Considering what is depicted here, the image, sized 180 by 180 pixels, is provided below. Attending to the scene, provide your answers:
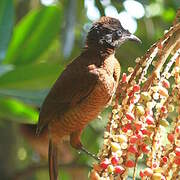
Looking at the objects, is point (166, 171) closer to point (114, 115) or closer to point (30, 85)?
point (114, 115)

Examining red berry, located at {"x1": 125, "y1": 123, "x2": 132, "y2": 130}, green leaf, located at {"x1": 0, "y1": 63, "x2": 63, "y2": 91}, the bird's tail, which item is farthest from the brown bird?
red berry, located at {"x1": 125, "y1": 123, "x2": 132, "y2": 130}

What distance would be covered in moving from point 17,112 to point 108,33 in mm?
688

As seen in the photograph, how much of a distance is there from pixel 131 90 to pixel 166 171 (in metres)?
0.20

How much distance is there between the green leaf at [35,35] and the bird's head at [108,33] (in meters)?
0.80

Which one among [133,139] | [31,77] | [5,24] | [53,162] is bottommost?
[53,162]

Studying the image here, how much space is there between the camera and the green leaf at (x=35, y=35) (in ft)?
9.02

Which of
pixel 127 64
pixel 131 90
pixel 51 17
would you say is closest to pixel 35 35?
pixel 51 17

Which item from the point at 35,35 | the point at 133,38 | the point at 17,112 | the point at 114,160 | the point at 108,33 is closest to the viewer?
the point at 114,160

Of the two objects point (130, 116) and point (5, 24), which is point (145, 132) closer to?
point (130, 116)

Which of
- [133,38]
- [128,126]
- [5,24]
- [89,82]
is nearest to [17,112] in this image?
[5,24]

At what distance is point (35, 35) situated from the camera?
281 cm

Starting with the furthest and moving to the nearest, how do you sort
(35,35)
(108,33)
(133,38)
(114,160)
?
(35,35) → (108,33) → (133,38) → (114,160)

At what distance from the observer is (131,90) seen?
120 cm

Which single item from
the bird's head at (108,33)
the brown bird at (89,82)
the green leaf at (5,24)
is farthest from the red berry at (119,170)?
the green leaf at (5,24)
